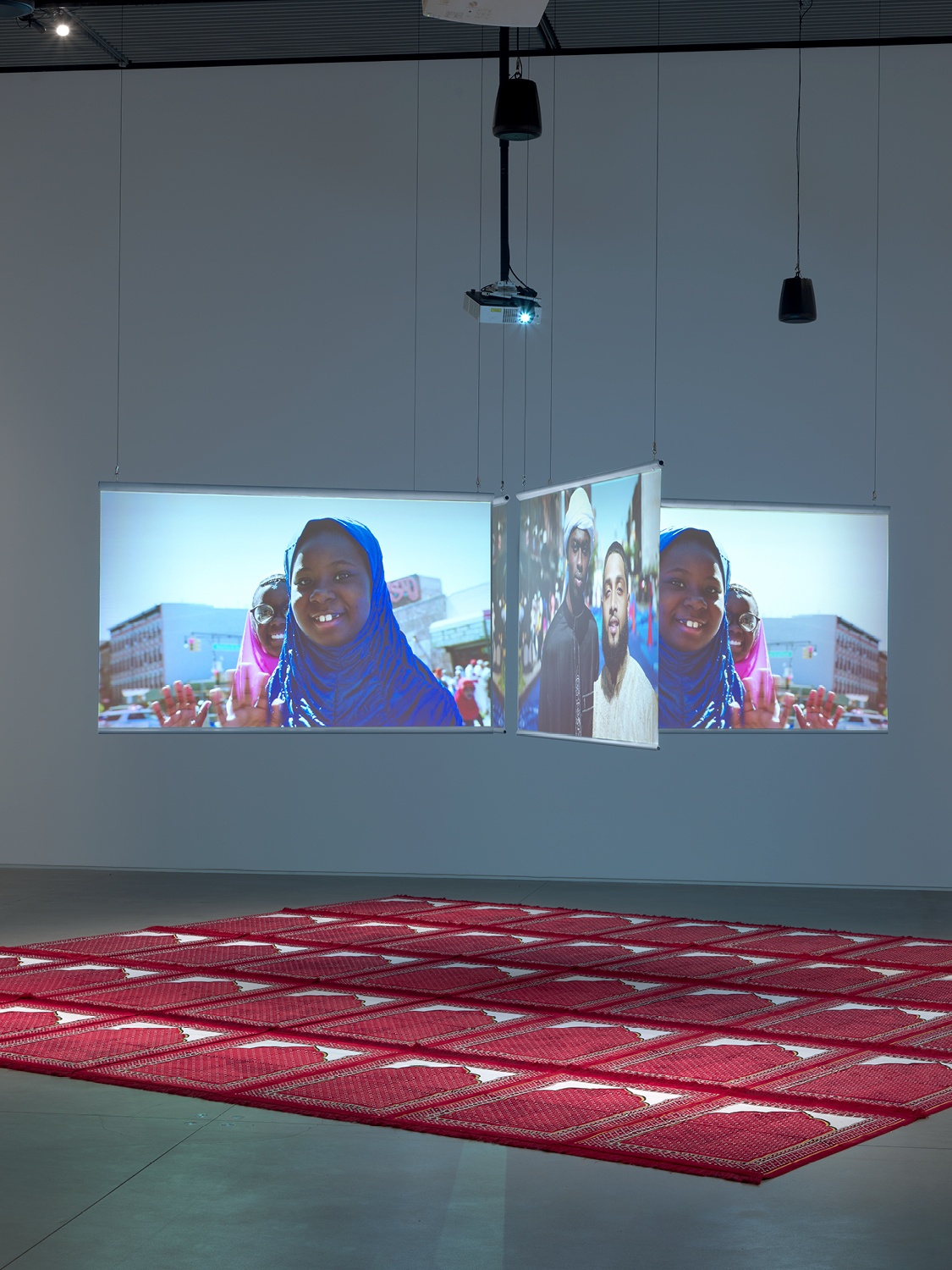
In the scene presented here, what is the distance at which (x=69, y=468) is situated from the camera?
37.0ft

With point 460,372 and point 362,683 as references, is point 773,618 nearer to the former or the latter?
point 460,372

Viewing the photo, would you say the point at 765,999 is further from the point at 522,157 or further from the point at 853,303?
the point at 522,157

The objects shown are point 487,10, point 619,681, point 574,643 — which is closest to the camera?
point 487,10

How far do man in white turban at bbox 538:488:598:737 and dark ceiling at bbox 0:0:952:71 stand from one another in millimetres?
3336

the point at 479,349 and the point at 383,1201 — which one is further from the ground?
the point at 479,349

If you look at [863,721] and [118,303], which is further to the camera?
[118,303]

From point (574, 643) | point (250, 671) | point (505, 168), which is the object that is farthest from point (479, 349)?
point (250, 671)

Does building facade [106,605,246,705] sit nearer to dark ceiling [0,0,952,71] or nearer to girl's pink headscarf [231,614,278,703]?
girl's pink headscarf [231,614,278,703]

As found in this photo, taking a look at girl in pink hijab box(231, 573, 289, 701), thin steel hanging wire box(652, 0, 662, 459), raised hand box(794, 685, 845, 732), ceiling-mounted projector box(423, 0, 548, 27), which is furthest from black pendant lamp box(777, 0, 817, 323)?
girl in pink hijab box(231, 573, 289, 701)

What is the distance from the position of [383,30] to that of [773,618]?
470 centimetres

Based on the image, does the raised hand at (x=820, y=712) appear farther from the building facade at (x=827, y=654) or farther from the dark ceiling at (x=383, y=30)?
the dark ceiling at (x=383, y=30)

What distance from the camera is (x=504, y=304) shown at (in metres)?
9.34

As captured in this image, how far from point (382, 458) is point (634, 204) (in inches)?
95.8

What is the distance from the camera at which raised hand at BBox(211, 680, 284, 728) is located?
36.5ft
